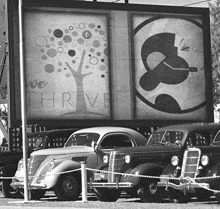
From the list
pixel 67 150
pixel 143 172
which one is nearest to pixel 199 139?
pixel 143 172

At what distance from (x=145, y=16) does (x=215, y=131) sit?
13483 mm

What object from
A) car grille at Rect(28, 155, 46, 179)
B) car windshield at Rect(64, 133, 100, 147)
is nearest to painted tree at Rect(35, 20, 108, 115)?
car windshield at Rect(64, 133, 100, 147)

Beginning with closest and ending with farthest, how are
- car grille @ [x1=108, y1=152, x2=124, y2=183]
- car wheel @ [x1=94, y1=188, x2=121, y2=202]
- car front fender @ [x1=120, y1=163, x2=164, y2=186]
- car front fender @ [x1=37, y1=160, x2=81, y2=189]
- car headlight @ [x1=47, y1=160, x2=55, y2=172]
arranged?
car front fender @ [x1=120, y1=163, x2=164, y2=186], car grille @ [x1=108, y1=152, x2=124, y2=183], car wheel @ [x1=94, y1=188, x2=121, y2=202], car front fender @ [x1=37, y1=160, x2=81, y2=189], car headlight @ [x1=47, y1=160, x2=55, y2=172]

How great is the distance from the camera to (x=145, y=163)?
2211 cm

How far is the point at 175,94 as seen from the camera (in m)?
35.0

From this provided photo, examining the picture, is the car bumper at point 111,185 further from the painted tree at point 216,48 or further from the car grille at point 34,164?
the painted tree at point 216,48

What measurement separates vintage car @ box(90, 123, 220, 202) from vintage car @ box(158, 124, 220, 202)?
0.35 feet

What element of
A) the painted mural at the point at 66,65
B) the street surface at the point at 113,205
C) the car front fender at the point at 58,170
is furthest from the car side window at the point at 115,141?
the painted mural at the point at 66,65

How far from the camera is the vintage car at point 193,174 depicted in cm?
2000

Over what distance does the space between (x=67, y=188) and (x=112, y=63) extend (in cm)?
1092

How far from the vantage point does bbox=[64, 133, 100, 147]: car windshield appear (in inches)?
995

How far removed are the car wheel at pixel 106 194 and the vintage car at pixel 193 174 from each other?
2.21 metres

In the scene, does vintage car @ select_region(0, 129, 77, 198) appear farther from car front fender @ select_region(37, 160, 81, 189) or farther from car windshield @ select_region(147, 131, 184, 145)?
car windshield @ select_region(147, 131, 184, 145)

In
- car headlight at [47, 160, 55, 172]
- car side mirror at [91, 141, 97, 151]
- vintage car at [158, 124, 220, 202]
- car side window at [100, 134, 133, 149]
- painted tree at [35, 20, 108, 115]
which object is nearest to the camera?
vintage car at [158, 124, 220, 202]
